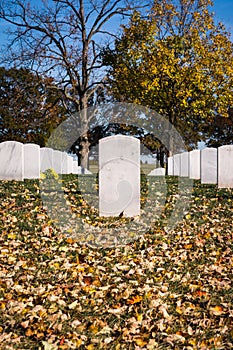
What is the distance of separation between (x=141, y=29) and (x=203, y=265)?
1767 cm

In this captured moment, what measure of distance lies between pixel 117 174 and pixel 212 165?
6.27 m

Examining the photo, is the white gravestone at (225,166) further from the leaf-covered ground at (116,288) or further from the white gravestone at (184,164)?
the white gravestone at (184,164)

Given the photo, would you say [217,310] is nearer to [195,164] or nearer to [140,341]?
[140,341]

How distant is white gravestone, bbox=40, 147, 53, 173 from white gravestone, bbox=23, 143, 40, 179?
2.39 meters

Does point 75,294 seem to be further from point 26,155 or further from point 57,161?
point 57,161

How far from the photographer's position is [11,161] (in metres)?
12.7

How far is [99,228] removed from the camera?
7.51 metres

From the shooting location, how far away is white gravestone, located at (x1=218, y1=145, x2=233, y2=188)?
1204 cm

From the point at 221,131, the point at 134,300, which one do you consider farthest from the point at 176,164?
the point at 221,131

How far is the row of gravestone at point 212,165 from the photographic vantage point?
12078 millimetres

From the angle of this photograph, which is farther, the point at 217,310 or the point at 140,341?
the point at 217,310

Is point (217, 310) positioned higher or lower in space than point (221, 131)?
lower

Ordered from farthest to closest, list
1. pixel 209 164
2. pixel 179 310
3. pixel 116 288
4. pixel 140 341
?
pixel 209 164, pixel 116 288, pixel 179 310, pixel 140 341

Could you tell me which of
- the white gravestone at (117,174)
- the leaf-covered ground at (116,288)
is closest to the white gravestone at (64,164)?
the white gravestone at (117,174)
